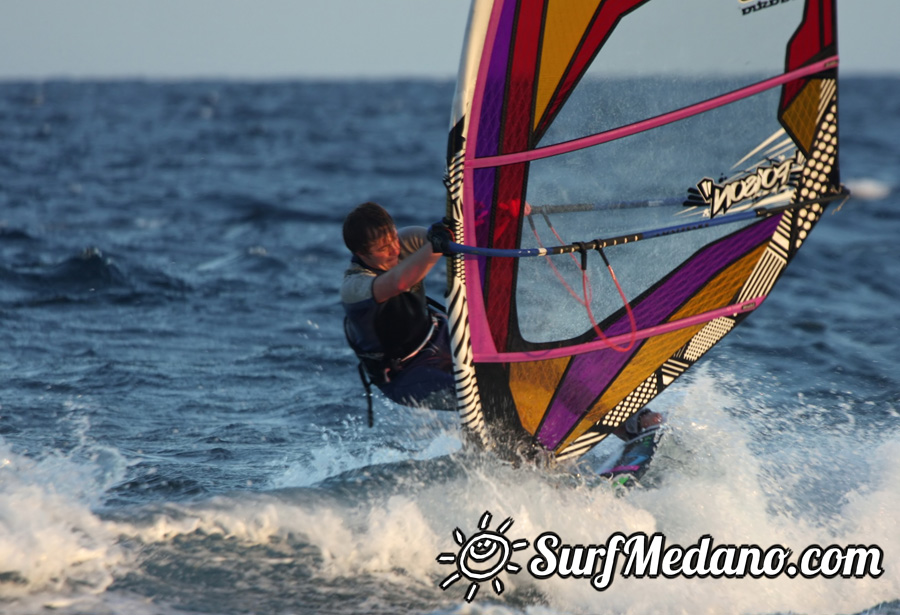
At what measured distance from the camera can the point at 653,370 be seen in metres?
3.92

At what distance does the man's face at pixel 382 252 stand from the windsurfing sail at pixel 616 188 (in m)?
0.37

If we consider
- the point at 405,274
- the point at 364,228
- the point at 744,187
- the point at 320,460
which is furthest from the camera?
the point at 320,460

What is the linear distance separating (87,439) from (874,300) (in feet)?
22.4

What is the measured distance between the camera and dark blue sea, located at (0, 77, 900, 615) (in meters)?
3.30

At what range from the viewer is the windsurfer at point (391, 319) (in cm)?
347

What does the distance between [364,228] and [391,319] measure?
38cm

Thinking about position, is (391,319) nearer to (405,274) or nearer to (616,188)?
(405,274)

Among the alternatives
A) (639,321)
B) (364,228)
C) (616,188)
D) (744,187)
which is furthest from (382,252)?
(744,187)

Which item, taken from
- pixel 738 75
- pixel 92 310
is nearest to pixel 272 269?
pixel 92 310

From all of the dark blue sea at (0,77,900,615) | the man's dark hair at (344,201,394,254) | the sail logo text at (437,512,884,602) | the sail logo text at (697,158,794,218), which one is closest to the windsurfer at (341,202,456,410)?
the man's dark hair at (344,201,394,254)

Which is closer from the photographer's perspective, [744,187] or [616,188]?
[616,188]

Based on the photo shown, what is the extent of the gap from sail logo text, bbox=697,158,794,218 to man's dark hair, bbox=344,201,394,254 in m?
1.29

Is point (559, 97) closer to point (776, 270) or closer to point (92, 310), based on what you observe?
point (776, 270)

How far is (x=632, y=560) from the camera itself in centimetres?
351
